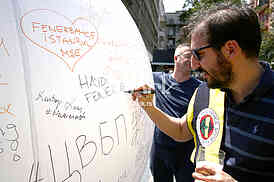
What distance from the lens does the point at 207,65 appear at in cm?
135

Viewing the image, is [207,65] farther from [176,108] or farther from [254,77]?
[176,108]

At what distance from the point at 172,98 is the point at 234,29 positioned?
1454 millimetres

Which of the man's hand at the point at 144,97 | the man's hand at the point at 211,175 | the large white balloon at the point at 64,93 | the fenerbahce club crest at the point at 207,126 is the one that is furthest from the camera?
the fenerbahce club crest at the point at 207,126

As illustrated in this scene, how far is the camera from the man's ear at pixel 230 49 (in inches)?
51.8

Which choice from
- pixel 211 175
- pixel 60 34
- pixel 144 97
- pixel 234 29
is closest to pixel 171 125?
pixel 144 97

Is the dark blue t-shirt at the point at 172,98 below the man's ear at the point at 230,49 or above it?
below

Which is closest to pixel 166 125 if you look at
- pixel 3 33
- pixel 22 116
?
pixel 22 116

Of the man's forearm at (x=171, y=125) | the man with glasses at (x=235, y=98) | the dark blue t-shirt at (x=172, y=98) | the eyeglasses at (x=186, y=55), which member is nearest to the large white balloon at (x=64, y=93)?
the man with glasses at (x=235, y=98)

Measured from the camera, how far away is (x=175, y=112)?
2615mm

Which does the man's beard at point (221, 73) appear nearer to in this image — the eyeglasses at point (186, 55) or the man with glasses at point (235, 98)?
the man with glasses at point (235, 98)

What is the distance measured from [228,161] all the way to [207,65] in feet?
1.81

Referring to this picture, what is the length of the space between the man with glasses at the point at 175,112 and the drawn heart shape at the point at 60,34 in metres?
1.78

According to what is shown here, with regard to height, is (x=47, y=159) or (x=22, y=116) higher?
(x=22, y=116)

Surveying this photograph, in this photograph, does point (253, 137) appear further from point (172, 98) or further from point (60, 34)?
point (172, 98)
